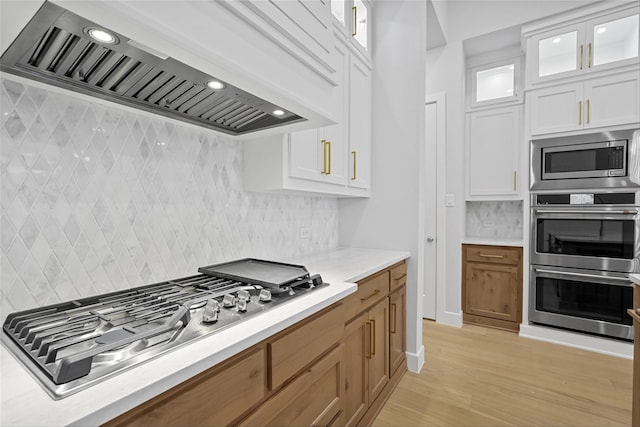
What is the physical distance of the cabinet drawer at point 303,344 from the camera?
→ 3.05 ft

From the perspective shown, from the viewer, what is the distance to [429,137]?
3361 mm

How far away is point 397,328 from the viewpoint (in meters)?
2.12

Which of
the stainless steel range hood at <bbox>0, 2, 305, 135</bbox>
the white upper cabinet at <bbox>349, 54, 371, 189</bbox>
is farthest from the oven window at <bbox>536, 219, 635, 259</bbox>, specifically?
the stainless steel range hood at <bbox>0, 2, 305, 135</bbox>

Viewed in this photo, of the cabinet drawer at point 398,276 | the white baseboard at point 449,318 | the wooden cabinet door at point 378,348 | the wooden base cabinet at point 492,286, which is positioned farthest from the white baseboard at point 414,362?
the wooden base cabinet at point 492,286

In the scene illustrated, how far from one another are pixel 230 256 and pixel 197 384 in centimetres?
93

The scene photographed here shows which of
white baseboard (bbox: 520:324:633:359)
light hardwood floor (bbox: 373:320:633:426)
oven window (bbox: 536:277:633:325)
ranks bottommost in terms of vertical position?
light hardwood floor (bbox: 373:320:633:426)

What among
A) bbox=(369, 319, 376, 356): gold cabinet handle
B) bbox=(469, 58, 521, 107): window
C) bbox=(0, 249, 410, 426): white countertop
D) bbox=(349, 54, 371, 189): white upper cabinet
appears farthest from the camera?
bbox=(469, 58, 521, 107): window

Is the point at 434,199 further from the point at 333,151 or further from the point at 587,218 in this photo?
the point at 333,151

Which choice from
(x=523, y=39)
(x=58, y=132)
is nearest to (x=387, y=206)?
(x=58, y=132)

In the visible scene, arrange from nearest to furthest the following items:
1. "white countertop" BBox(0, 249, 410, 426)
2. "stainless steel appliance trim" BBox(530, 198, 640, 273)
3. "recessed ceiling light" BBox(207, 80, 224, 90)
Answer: "white countertop" BBox(0, 249, 410, 426), "recessed ceiling light" BBox(207, 80, 224, 90), "stainless steel appliance trim" BBox(530, 198, 640, 273)

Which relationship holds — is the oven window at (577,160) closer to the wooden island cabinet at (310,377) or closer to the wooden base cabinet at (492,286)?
the wooden base cabinet at (492,286)

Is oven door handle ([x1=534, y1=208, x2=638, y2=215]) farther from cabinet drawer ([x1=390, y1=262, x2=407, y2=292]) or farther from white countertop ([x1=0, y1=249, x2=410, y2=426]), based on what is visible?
white countertop ([x1=0, y1=249, x2=410, y2=426])

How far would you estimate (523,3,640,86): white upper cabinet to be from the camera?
2596mm

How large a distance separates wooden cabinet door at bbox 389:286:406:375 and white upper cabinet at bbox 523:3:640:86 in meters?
2.47
